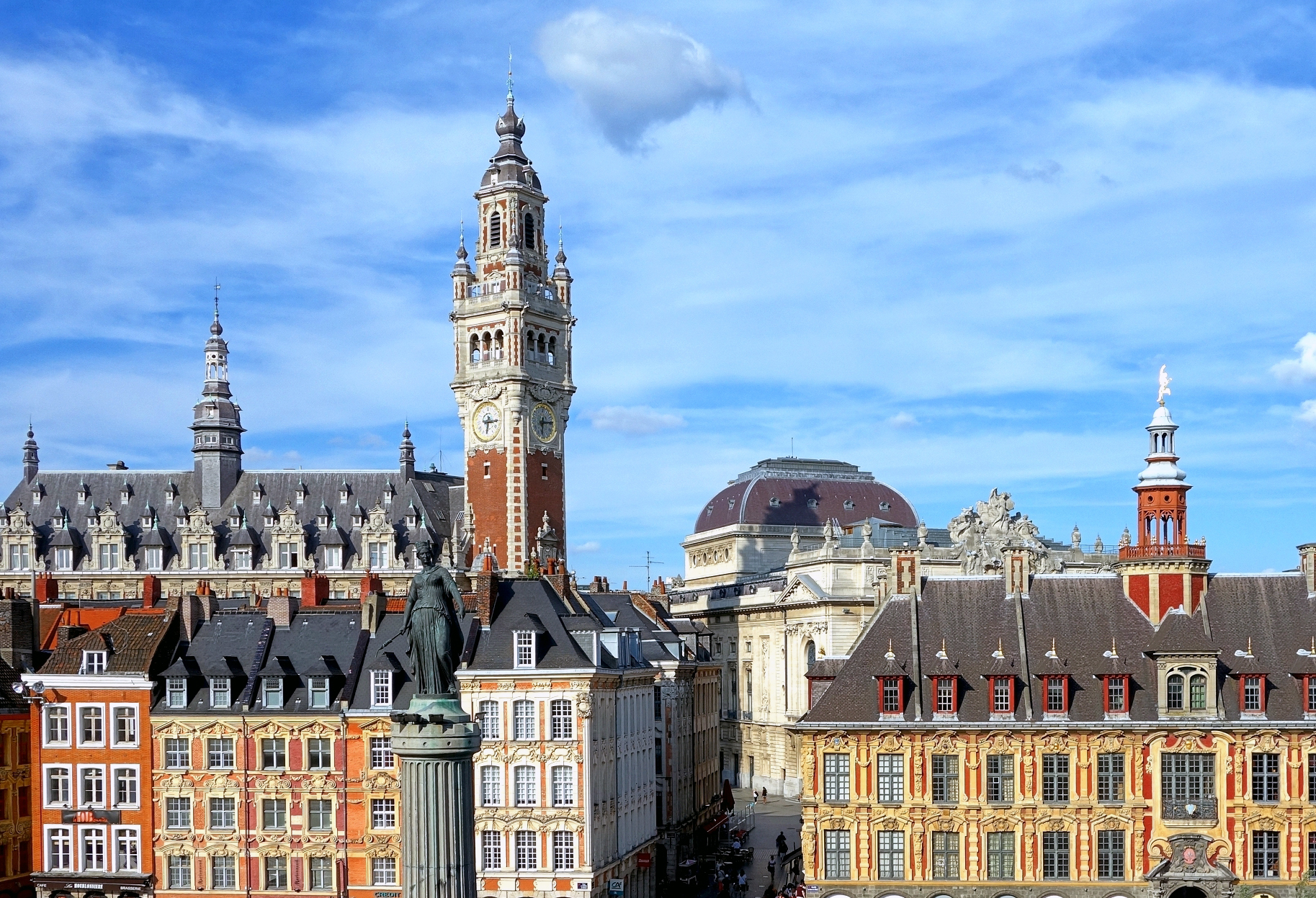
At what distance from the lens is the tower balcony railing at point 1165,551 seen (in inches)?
2749

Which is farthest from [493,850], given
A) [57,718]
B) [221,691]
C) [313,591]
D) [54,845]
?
[57,718]

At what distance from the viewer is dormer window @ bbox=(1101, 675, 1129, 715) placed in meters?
66.2

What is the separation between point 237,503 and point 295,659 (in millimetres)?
62922

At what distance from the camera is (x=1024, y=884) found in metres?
65.3

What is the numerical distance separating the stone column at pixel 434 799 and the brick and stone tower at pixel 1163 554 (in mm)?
48077

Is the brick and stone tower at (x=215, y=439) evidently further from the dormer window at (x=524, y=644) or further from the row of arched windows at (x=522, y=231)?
the dormer window at (x=524, y=644)

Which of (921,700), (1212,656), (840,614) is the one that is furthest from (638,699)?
(840,614)

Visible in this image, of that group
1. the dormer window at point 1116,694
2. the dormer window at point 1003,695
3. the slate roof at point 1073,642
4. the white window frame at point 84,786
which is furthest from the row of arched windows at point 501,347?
the dormer window at point 1116,694

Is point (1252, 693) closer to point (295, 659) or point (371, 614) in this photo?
point (371, 614)

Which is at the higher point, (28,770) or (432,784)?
(432,784)

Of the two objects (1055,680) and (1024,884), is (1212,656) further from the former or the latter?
(1024,884)

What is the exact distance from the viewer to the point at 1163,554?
69.9 meters

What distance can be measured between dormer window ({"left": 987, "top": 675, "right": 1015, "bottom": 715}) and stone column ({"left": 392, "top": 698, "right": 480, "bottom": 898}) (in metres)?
41.8

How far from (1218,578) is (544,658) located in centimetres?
3044
